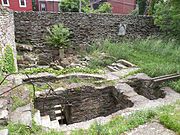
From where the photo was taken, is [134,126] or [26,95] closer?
[134,126]

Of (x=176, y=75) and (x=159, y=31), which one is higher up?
(x=159, y=31)

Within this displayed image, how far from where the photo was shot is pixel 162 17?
10.1 m

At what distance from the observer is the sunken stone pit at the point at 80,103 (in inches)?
214

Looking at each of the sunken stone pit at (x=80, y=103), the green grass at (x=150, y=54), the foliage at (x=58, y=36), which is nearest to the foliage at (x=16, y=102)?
the sunken stone pit at (x=80, y=103)

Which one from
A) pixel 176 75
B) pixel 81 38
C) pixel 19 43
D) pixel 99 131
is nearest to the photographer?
pixel 99 131

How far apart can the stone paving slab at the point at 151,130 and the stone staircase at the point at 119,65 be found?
4372 millimetres

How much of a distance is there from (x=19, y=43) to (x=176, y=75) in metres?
7.38

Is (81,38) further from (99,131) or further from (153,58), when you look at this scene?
(99,131)

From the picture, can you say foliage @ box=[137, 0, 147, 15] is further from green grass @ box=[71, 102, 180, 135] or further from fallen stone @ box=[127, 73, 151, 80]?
green grass @ box=[71, 102, 180, 135]

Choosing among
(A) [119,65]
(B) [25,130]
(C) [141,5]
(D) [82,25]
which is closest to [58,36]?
(D) [82,25]

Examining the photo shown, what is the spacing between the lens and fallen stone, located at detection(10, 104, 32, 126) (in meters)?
3.26

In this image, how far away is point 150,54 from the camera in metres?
8.62

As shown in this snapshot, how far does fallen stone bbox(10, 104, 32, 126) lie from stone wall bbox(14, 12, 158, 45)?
674 cm

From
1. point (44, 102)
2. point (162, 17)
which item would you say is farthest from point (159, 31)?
point (44, 102)
